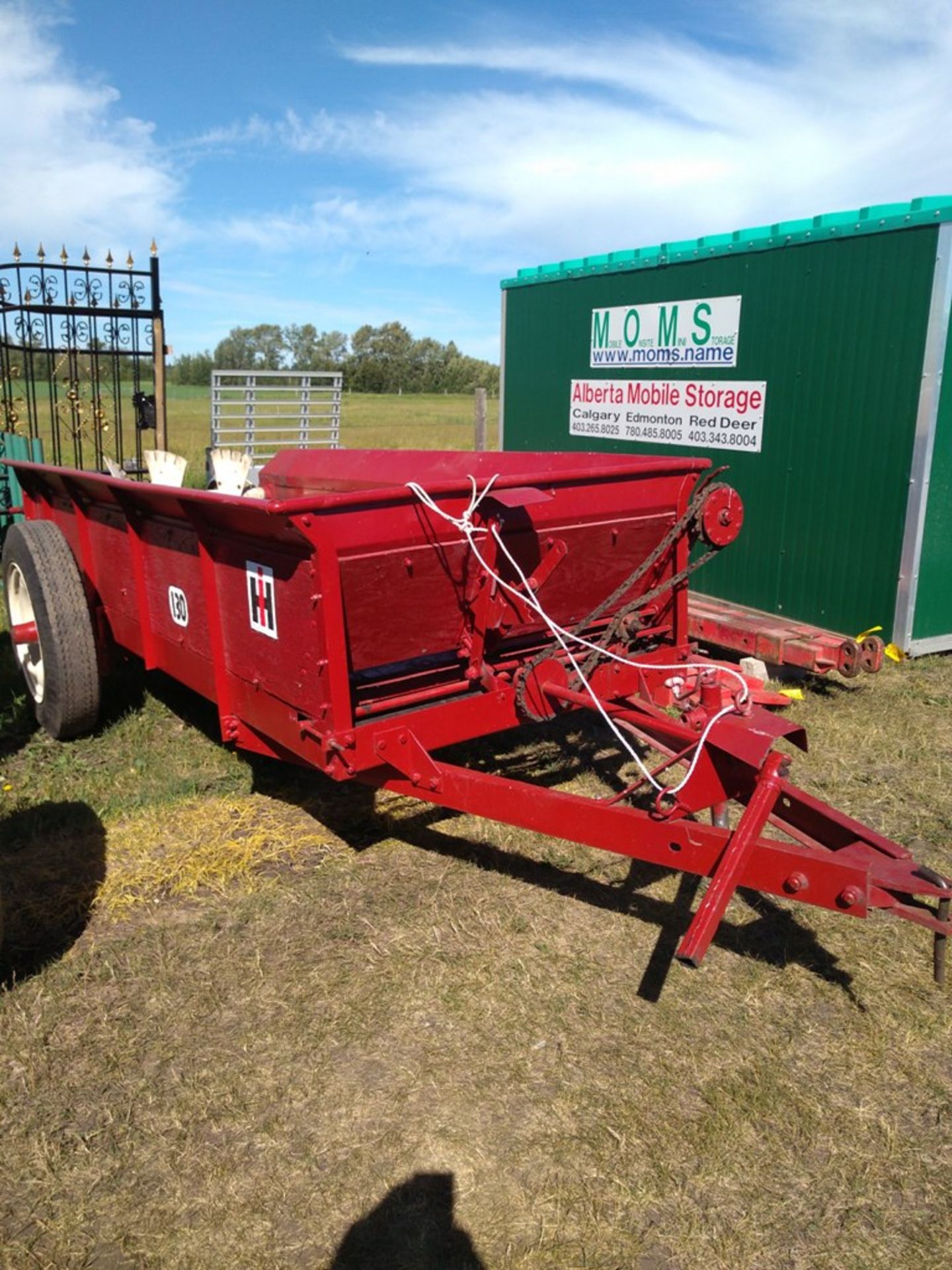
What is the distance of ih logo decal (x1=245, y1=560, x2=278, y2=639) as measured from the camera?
3262 mm

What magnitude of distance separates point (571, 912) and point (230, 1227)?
1.65 metres

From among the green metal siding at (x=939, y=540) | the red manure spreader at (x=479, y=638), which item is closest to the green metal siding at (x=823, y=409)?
the green metal siding at (x=939, y=540)

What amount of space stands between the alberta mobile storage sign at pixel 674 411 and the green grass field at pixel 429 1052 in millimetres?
3506

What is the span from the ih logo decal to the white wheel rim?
7.27ft

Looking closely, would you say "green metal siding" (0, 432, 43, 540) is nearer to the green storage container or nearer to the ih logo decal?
the green storage container

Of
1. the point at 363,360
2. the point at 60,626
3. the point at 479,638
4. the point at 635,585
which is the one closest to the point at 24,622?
the point at 60,626

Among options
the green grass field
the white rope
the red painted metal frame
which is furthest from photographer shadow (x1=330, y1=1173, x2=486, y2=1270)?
the red painted metal frame

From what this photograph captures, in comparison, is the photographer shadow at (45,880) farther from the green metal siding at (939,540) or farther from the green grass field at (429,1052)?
the green metal siding at (939,540)

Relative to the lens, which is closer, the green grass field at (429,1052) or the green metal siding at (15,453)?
the green grass field at (429,1052)

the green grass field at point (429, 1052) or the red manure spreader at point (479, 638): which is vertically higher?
the red manure spreader at point (479, 638)

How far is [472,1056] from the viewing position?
9.46ft

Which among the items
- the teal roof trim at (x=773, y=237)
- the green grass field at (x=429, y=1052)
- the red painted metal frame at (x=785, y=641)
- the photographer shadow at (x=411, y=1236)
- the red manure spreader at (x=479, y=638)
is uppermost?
the teal roof trim at (x=773, y=237)

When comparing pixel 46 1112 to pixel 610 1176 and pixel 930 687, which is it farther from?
pixel 930 687

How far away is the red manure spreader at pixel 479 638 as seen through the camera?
288 centimetres
